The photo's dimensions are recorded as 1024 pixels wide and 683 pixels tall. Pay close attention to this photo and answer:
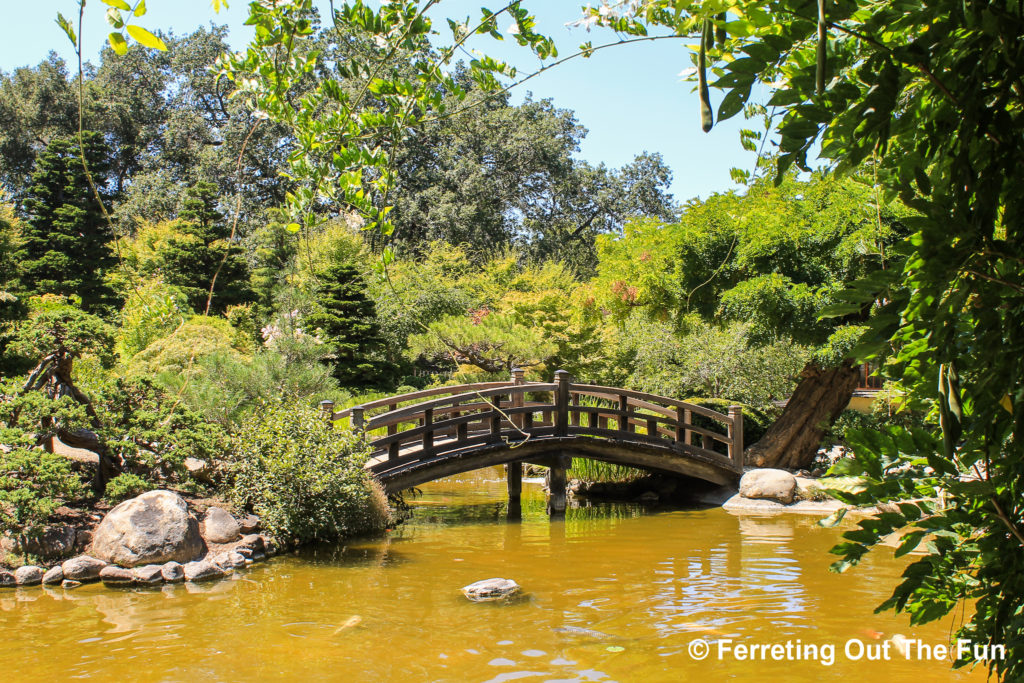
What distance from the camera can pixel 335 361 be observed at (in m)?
17.3

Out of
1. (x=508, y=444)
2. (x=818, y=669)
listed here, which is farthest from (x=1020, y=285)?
(x=508, y=444)

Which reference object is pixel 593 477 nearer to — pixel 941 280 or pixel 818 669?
pixel 818 669

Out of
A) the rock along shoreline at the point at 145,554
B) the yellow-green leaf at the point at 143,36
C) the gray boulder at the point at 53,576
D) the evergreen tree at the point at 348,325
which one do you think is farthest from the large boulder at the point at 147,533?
the evergreen tree at the point at 348,325

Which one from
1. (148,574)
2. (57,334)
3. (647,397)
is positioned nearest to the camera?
(148,574)

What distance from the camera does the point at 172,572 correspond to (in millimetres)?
7555

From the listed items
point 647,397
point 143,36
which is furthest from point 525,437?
point 143,36

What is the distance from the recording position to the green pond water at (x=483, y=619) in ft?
18.0

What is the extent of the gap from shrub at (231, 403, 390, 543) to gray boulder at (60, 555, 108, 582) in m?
1.72

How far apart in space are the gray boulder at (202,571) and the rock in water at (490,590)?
2.40 metres

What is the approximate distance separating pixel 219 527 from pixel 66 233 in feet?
56.8

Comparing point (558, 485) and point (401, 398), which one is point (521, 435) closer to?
point (558, 485)

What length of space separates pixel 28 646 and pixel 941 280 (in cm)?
647

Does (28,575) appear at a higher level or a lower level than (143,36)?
lower

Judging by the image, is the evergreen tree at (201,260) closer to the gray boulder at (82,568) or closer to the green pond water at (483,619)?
the gray boulder at (82,568)
